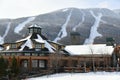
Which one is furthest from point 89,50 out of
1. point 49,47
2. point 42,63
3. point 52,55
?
point 42,63

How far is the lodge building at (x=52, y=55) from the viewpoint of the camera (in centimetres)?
6838

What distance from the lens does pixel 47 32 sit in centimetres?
19850

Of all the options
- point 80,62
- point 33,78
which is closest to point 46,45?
point 80,62

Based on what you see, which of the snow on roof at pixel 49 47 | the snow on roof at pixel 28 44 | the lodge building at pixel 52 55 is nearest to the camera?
the lodge building at pixel 52 55

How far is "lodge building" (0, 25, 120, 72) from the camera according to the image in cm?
6838

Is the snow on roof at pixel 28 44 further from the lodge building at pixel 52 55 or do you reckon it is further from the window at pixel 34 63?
the window at pixel 34 63

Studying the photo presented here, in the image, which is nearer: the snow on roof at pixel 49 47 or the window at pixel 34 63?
the window at pixel 34 63

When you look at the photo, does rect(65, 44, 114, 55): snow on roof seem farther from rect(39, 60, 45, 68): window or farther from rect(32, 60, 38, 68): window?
rect(32, 60, 38, 68): window

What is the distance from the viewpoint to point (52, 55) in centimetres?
6925

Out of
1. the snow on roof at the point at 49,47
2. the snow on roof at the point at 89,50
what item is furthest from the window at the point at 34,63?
the snow on roof at the point at 89,50

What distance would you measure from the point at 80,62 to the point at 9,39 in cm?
10916

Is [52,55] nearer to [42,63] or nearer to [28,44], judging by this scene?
[42,63]

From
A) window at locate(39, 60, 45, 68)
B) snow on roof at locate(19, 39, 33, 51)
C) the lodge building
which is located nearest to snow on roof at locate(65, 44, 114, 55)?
the lodge building

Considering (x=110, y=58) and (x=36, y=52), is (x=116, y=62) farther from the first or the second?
(x=36, y=52)
